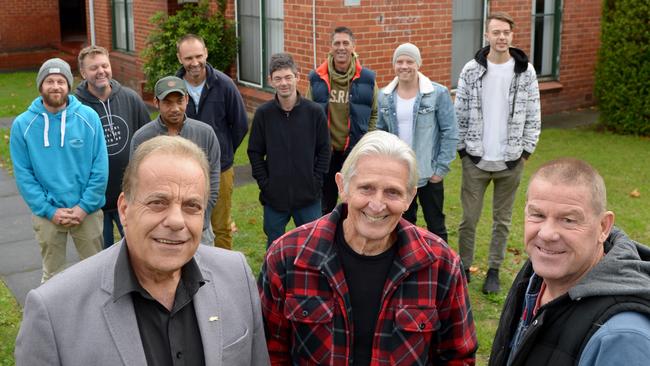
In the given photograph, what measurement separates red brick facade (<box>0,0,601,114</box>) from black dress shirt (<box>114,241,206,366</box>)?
8.76m

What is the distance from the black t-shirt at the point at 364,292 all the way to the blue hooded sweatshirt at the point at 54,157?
3177mm

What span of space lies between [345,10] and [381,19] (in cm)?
60

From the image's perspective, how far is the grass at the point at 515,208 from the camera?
5.95 meters

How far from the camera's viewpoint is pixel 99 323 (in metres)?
2.38

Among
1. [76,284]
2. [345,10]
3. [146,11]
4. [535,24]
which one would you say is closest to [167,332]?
[76,284]

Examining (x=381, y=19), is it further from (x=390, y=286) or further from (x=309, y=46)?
(x=390, y=286)

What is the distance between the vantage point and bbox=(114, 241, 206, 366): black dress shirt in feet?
8.04

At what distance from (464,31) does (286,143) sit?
7.27 metres

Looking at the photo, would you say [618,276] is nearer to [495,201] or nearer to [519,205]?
[495,201]

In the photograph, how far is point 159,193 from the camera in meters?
2.46

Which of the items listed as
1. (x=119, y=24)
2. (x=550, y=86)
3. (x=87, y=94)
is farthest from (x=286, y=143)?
(x=119, y=24)

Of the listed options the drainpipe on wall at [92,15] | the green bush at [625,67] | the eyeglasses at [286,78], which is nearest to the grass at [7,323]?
the eyeglasses at [286,78]

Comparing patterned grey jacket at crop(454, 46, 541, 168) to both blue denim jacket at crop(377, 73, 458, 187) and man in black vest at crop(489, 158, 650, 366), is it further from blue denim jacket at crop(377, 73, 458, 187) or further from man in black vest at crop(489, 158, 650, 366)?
man in black vest at crop(489, 158, 650, 366)

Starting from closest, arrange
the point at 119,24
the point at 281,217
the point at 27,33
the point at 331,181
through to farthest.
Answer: the point at 281,217
the point at 331,181
the point at 119,24
the point at 27,33
